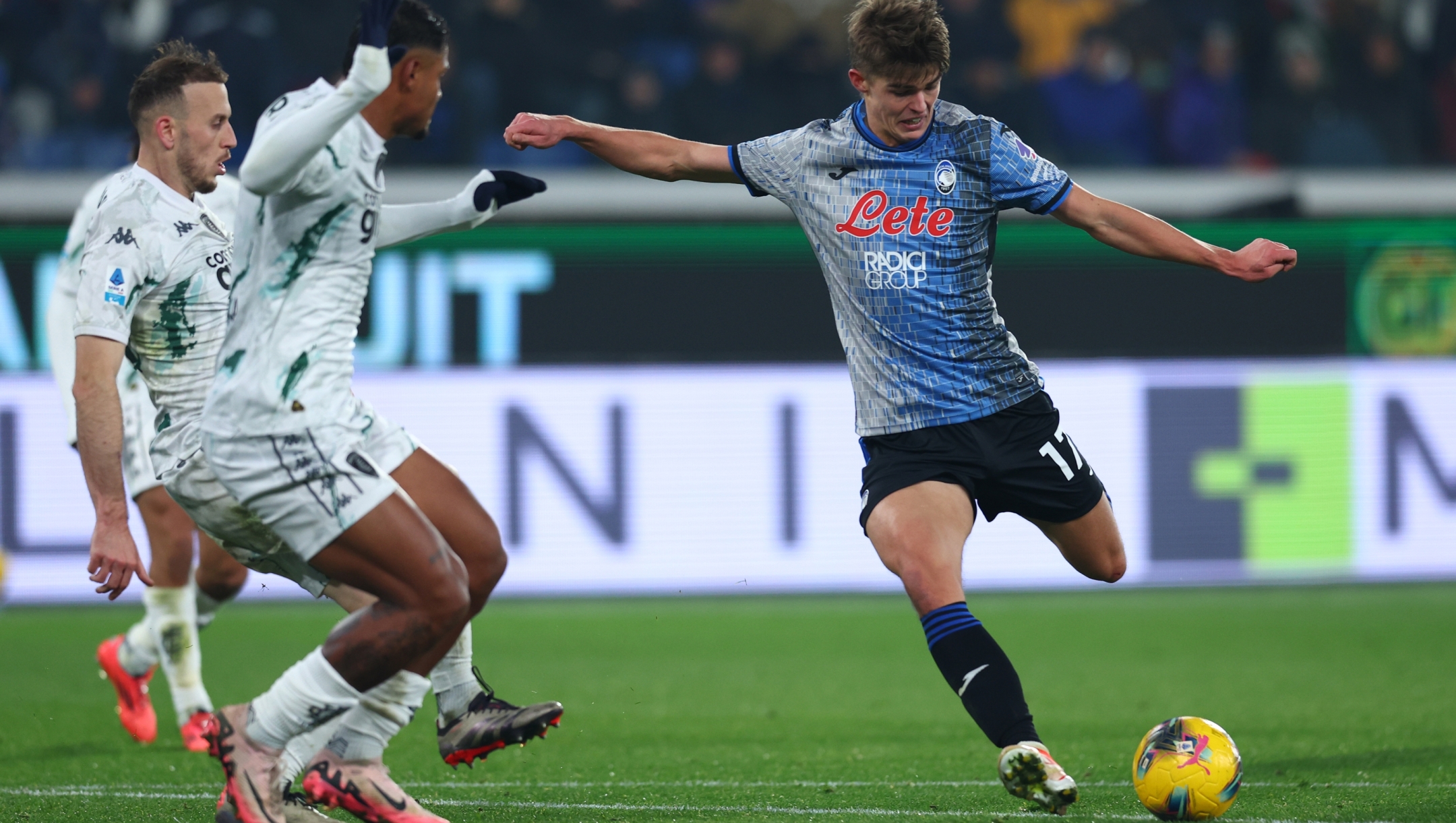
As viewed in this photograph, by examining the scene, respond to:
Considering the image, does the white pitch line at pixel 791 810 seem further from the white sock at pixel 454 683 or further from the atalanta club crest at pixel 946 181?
the atalanta club crest at pixel 946 181

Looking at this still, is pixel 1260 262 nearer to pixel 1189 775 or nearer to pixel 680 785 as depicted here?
pixel 1189 775

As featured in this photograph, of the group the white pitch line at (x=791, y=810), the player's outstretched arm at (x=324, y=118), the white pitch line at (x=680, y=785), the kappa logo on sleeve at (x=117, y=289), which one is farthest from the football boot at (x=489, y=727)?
the player's outstretched arm at (x=324, y=118)

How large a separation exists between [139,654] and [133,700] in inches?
7.2

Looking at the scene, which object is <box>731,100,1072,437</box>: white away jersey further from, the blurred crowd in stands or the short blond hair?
the blurred crowd in stands

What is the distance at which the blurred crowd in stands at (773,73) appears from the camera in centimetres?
1187

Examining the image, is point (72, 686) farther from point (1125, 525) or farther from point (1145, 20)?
point (1145, 20)

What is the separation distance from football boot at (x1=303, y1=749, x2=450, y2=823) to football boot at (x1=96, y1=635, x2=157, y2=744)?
8.26 feet

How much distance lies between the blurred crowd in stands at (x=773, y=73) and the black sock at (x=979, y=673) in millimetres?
→ 7911

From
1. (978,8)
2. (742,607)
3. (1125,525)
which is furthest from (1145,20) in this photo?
(742,607)

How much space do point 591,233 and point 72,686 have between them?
4.36 m

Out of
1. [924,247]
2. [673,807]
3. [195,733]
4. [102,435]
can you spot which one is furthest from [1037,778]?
[195,733]

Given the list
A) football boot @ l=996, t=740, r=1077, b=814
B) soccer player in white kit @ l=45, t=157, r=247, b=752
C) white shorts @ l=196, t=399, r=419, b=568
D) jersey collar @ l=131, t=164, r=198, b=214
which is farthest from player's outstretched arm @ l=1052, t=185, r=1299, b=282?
soccer player in white kit @ l=45, t=157, r=247, b=752

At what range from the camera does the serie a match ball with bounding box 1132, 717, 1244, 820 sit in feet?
14.6

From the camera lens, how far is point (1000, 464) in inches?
185
